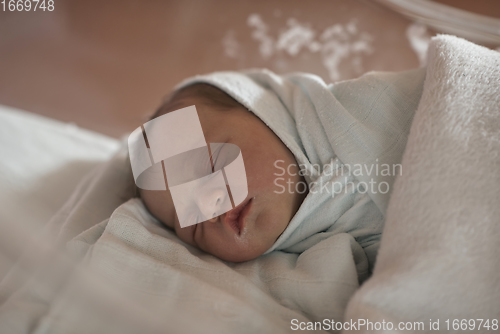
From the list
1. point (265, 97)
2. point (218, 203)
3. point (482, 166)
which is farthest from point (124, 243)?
point (482, 166)

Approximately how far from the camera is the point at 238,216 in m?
0.59

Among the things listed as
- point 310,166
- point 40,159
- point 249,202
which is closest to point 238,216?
point 249,202

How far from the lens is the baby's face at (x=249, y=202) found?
58cm

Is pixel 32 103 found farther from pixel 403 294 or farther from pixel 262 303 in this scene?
pixel 403 294

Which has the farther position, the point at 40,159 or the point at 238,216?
the point at 40,159

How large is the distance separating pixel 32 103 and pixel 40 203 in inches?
16.4

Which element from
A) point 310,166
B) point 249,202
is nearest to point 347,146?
point 310,166

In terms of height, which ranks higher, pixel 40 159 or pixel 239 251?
pixel 40 159

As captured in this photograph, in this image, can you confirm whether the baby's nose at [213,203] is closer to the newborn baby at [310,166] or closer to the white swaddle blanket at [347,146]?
the newborn baby at [310,166]

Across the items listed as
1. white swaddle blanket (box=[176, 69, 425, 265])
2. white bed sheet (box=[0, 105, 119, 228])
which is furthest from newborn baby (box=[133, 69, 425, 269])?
white bed sheet (box=[0, 105, 119, 228])

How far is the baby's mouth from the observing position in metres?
0.58

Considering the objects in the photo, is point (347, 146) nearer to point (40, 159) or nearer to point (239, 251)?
point (239, 251)

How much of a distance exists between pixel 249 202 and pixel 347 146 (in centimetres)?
20

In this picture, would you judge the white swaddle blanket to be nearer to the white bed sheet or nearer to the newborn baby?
the newborn baby
